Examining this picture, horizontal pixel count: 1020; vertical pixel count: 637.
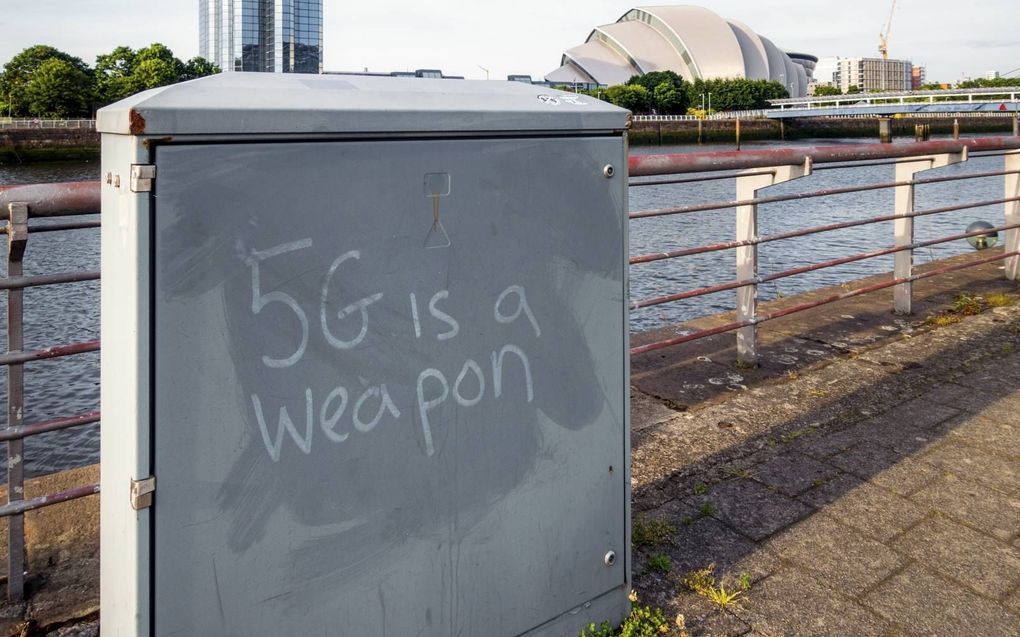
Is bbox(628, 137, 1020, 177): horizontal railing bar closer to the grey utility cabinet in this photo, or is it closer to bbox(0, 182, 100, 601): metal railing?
the grey utility cabinet

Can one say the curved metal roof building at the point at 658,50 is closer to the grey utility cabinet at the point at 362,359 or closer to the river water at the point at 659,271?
the river water at the point at 659,271

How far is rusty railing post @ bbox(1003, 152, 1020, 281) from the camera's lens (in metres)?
5.61

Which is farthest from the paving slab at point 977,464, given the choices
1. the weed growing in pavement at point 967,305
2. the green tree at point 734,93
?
the green tree at point 734,93

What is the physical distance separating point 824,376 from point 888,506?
1347mm

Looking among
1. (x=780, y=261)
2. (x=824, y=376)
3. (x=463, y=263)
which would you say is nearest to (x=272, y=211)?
(x=463, y=263)

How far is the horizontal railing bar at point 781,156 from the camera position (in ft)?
9.92

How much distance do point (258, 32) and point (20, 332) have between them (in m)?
54.0

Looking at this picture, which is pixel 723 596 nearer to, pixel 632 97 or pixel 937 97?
pixel 937 97

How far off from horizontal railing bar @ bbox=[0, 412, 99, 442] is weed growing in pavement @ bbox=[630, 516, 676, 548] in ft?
4.77

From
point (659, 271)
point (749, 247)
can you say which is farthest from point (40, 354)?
point (659, 271)

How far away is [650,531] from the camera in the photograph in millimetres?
2430

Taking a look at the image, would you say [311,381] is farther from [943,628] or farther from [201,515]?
[943,628]

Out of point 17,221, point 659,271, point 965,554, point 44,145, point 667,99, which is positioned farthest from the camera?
point 667,99

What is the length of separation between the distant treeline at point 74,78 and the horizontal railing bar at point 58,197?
56.9 metres
